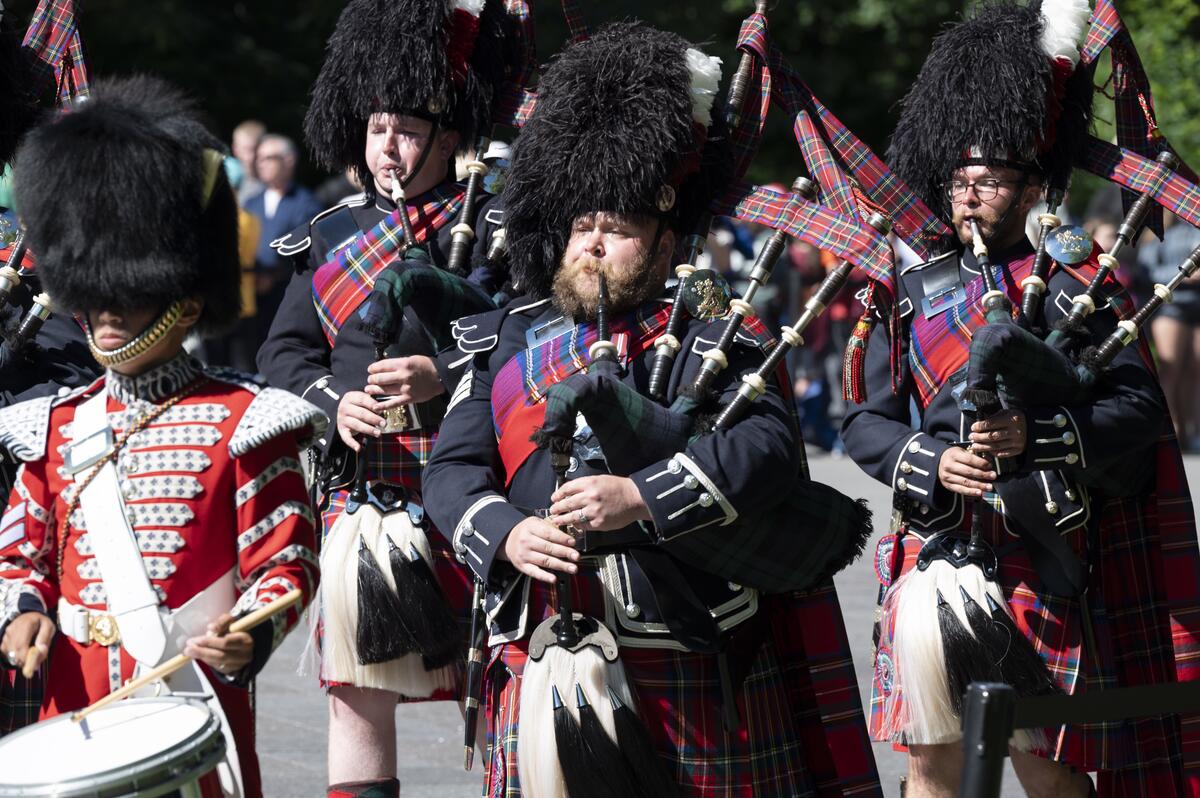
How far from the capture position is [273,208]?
468 inches

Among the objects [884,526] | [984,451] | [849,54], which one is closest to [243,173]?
[884,526]

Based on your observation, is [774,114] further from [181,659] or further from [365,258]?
[181,659]

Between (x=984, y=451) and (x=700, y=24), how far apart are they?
1371cm

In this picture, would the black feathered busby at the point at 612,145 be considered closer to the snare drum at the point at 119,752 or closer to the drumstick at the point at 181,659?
the drumstick at the point at 181,659

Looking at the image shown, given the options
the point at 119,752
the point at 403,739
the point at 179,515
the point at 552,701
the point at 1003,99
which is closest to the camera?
the point at 119,752

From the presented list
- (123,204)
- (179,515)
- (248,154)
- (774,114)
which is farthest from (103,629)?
(774,114)

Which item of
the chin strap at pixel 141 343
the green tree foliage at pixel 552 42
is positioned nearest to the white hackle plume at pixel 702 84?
the chin strap at pixel 141 343

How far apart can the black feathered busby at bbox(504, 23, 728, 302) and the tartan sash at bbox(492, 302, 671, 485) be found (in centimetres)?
22

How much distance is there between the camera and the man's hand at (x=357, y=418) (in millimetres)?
4679

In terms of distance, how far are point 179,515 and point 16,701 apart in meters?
0.94

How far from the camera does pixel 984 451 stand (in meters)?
4.49

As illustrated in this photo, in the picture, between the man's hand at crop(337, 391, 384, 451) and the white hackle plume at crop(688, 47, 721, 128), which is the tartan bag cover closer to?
the man's hand at crop(337, 391, 384, 451)

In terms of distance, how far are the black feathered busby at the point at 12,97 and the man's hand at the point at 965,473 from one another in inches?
92.0

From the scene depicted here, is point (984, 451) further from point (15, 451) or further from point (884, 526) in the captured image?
point (884, 526)
